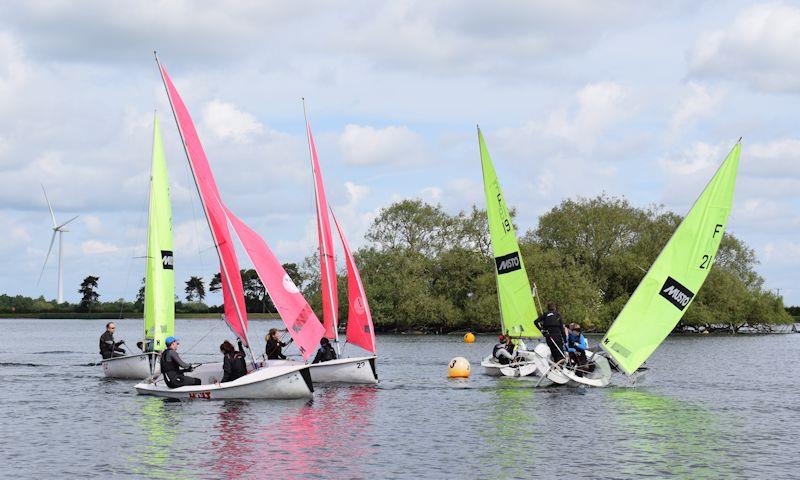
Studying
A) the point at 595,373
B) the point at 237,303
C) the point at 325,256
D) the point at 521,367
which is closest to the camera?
the point at 237,303

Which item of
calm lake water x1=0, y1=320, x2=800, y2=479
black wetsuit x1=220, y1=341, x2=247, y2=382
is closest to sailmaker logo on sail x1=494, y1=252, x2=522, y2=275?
calm lake water x1=0, y1=320, x2=800, y2=479

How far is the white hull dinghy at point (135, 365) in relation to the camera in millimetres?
36344

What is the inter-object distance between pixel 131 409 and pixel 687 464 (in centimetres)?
1551

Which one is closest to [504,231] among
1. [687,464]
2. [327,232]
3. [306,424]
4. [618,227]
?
[327,232]

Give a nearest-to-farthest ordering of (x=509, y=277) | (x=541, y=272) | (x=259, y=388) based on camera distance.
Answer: (x=259, y=388) → (x=509, y=277) → (x=541, y=272)

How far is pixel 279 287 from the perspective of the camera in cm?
2989

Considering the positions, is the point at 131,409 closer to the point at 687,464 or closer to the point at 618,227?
the point at 687,464

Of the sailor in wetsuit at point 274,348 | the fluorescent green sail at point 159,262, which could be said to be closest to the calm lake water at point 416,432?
the sailor in wetsuit at point 274,348

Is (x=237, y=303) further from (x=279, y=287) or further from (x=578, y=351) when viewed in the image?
(x=578, y=351)

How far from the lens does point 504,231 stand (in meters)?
38.8

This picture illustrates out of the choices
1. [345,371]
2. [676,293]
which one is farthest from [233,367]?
[676,293]

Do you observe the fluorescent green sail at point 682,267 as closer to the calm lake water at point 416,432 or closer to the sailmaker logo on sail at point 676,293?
the sailmaker logo on sail at point 676,293

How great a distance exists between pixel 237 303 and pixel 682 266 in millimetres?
13312

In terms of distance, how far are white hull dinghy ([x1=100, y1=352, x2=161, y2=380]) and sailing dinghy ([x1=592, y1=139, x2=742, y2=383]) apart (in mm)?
16653
